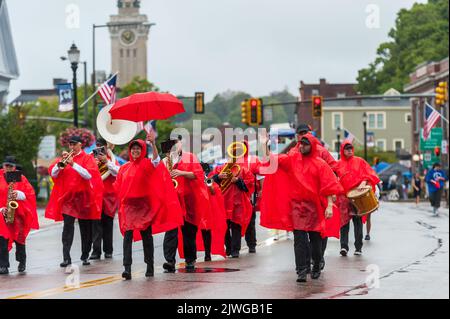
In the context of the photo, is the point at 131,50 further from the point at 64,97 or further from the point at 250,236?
the point at 250,236

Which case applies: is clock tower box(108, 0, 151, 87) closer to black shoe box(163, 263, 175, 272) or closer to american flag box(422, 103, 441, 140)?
american flag box(422, 103, 441, 140)

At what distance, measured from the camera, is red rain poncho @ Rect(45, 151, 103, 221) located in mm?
16078

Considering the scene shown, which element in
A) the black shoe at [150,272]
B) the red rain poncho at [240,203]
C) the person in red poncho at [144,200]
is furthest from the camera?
the red rain poncho at [240,203]

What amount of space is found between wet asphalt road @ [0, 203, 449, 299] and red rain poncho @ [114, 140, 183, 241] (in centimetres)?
72

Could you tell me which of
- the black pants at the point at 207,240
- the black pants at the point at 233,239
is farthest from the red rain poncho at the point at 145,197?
the black pants at the point at 233,239

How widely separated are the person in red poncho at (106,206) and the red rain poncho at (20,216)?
175 cm

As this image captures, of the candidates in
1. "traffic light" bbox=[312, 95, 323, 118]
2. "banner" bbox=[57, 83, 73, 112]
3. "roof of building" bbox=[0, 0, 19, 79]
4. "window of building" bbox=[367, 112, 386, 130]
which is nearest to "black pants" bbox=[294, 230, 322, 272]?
"banner" bbox=[57, 83, 73, 112]

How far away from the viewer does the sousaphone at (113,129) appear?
655 inches

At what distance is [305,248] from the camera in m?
13.5

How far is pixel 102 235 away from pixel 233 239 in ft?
7.17

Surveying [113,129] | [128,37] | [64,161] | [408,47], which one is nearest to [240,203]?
[113,129]

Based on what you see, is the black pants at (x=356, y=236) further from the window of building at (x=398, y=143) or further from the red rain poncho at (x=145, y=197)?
the window of building at (x=398, y=143)

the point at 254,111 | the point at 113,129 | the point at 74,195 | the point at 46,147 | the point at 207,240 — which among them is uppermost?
the point at 254,111
